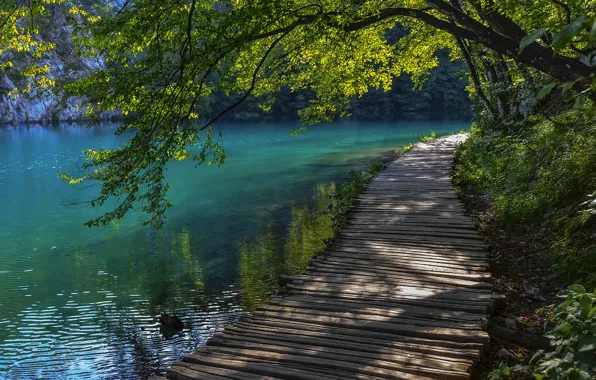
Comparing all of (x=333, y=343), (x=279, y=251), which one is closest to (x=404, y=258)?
(x=333, y=343)

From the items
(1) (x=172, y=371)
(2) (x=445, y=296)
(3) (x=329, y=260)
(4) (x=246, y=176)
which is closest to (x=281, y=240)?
(3) (x=329, y=260)

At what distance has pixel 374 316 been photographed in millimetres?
6230

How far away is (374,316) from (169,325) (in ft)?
14.9

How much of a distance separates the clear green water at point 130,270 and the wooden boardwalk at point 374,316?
2527mm

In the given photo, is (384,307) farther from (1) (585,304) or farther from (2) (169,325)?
(2) (169,325)

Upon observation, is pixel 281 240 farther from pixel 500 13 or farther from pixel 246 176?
pixel 246 176

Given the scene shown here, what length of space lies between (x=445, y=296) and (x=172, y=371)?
3691mm

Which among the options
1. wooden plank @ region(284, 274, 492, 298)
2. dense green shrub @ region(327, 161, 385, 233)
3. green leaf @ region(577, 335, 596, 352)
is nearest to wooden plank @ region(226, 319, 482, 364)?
wooden plank @ region(284, 274, 492, 298)

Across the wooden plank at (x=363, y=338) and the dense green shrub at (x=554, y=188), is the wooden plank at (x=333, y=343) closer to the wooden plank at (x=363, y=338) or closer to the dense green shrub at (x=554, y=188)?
the wooden plank at (x=363, y=338)

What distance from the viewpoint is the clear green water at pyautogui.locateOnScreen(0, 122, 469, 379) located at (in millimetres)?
8586

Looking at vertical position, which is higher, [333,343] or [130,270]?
[333,343]

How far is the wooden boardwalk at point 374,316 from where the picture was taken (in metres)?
5.04

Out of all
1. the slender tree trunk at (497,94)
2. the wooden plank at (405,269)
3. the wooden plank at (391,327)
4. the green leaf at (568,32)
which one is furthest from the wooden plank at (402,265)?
the slender tree trunk at (497,94)

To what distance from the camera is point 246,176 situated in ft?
88.4
